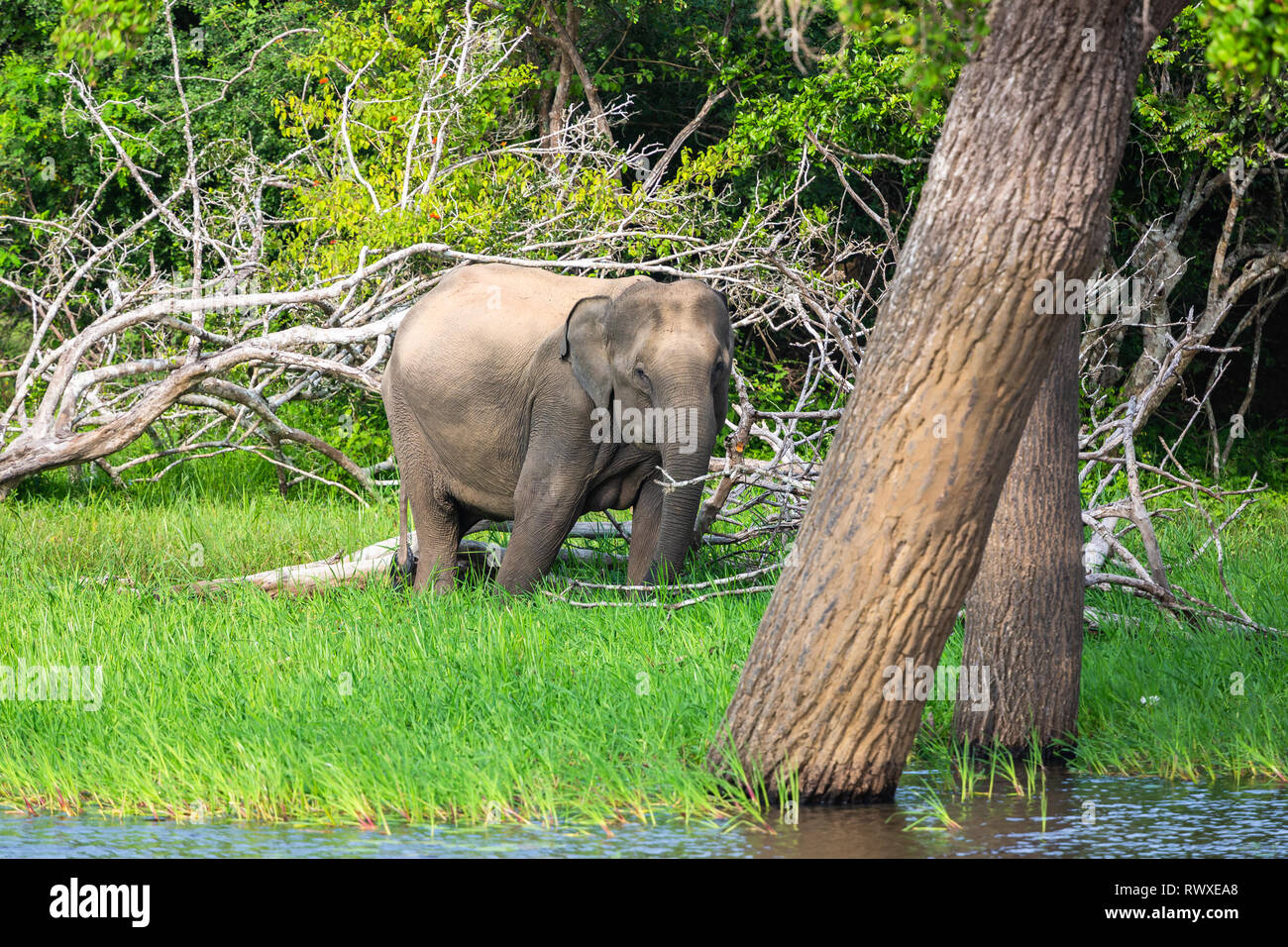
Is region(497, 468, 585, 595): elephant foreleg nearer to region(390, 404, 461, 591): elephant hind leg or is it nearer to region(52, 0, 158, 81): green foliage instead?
region(390, 404, 461, 591): elephant hind leg

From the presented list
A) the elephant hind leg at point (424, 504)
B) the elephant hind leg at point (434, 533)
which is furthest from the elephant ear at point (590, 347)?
the elephant hind leg at point (434, 533)

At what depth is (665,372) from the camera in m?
8.32

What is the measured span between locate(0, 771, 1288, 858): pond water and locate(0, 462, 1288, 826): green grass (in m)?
0.15

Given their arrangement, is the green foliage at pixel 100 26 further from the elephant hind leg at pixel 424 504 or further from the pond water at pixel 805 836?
the elephant hind leg at pixel 424 504

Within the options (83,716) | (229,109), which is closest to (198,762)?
(83,716)

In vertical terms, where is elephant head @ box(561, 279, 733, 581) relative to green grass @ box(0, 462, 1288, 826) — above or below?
above

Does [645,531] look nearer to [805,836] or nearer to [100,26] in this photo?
[805,836]

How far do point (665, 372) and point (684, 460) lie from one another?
499 mm

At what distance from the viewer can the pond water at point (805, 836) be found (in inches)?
190

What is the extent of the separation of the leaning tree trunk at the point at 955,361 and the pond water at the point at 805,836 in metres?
0.40

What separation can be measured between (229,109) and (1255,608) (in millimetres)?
11652

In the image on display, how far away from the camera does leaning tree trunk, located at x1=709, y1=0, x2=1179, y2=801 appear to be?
4.74 meters

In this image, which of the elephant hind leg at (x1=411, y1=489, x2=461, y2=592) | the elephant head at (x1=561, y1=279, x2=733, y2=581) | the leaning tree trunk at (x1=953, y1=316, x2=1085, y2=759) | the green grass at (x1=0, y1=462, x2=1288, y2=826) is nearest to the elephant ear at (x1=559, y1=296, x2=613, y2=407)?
the elephant head at (x1=561, y1=279, x2=733, y2=581)

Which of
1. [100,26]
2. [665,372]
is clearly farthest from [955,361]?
[665,372]
